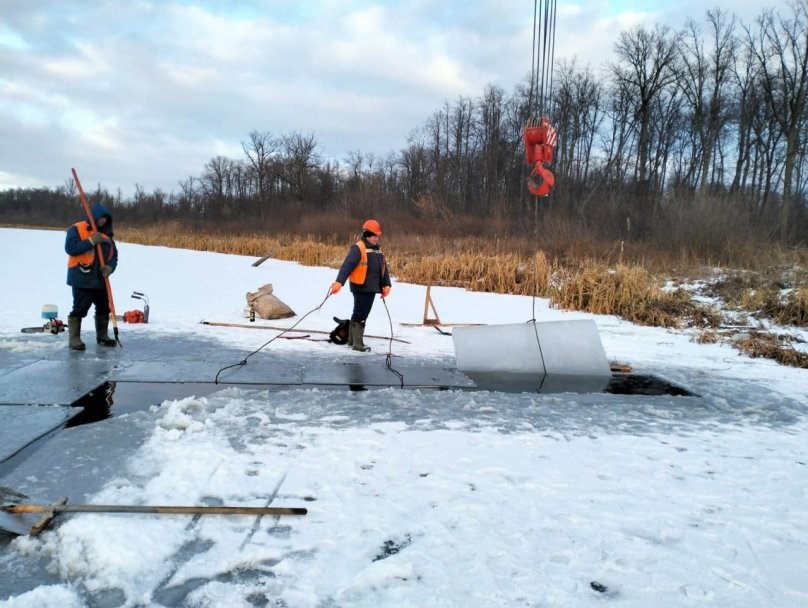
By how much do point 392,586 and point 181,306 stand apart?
373 inches

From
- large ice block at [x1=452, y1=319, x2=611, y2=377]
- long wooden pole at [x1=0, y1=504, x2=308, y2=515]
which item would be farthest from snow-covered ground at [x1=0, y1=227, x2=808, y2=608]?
large ice block at [x1=452, y1=319, x2=611, y2=377]

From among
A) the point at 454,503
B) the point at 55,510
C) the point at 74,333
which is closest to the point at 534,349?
the point at 454,503

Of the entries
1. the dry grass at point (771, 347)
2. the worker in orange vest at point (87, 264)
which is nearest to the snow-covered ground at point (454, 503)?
the dry grass at point (771, 347)

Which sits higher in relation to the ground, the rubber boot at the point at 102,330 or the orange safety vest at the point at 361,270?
the orange safety vest at the point at 361,270

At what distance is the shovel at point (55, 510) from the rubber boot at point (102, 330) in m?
4.27

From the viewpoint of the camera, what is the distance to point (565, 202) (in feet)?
101

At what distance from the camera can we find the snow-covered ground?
2.43 meters

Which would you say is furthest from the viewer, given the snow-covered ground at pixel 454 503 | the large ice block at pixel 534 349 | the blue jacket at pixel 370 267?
the blue jacket at pixel 370 267

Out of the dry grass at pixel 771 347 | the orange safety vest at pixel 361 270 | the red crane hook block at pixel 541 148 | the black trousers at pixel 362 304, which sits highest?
the red crane hook block at pixel 541 148

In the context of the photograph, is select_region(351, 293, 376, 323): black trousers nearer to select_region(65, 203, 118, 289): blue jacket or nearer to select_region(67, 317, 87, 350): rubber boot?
select_region(65, 203, 118, 289): blue jacket

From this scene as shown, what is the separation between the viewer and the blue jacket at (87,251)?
20.5ft

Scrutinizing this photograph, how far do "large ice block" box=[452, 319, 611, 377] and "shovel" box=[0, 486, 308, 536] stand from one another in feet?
13.4

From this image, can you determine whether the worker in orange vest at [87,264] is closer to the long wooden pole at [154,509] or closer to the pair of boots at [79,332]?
the pair of boots at [79,332]

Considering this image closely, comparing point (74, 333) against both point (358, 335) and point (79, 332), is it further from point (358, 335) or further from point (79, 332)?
point (358, 335)
